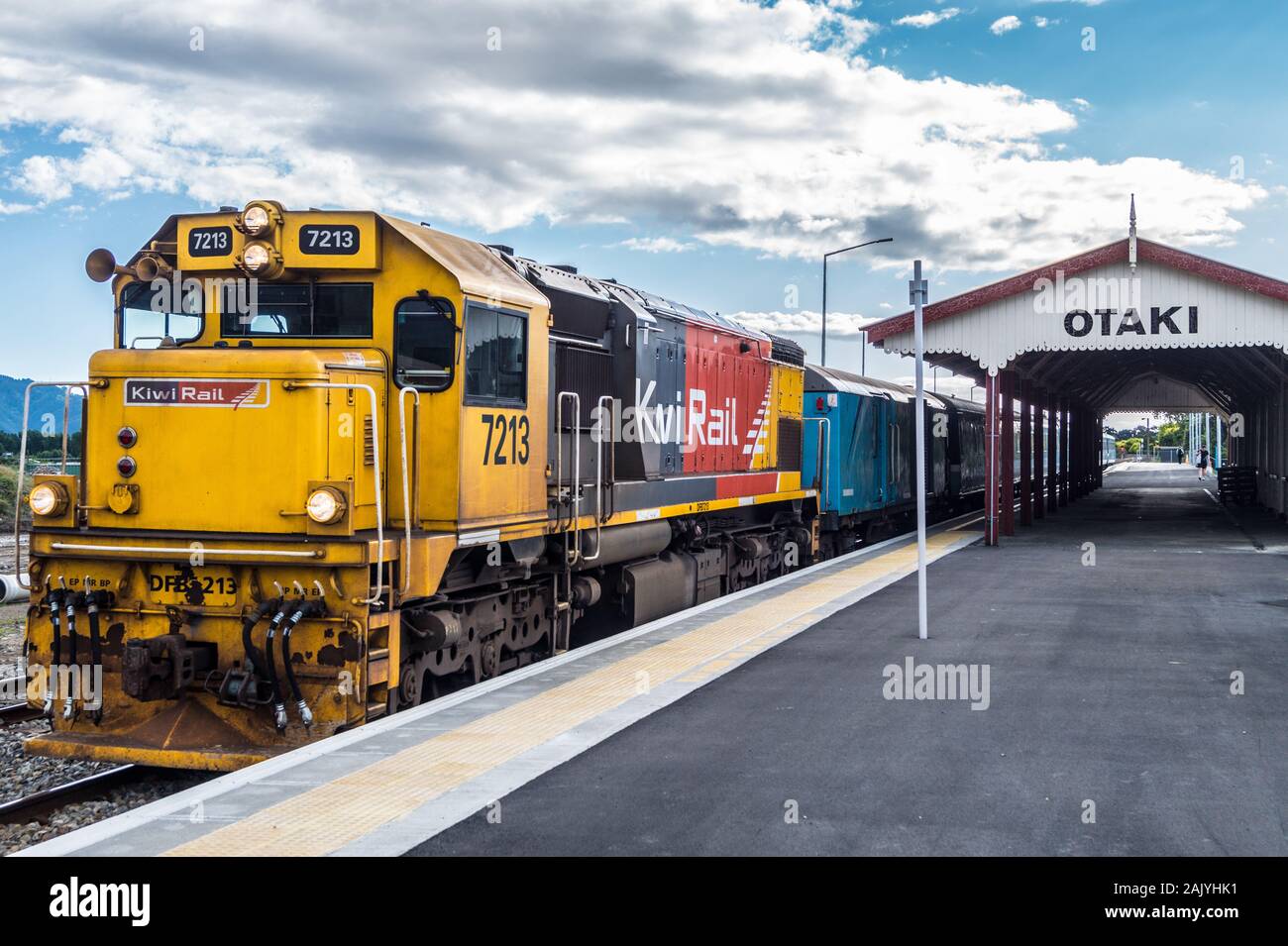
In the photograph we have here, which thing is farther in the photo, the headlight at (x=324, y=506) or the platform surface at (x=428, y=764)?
the headlight at (x=324, y=506)

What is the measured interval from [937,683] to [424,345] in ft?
16.8

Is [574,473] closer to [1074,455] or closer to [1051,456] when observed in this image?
[1051,456]

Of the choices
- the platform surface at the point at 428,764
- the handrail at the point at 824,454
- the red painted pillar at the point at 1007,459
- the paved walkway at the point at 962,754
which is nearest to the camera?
the platform surface at the point at 428,764

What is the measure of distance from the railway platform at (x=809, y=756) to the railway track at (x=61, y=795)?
1846 millimetres

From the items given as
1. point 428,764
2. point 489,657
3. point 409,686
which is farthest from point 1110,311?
point 428,764

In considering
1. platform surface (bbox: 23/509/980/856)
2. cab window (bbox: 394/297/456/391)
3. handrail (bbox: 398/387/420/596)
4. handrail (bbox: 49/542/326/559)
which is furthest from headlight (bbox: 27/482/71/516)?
platform surface (bbox: 23/509/980/856)

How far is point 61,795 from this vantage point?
7.98 m

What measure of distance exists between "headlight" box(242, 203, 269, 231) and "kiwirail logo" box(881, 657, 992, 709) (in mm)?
6094

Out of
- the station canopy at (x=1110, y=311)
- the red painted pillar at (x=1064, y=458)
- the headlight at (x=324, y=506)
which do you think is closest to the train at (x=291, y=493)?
the headlight at (x=324, y=506)

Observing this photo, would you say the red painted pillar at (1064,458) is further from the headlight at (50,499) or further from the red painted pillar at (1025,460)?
the headlight at (50,499)

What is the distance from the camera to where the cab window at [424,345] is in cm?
870

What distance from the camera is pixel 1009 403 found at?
1075 inches
